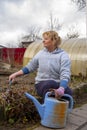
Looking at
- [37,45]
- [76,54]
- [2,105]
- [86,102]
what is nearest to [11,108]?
[2,105]

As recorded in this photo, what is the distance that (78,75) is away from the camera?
9703 millimetres

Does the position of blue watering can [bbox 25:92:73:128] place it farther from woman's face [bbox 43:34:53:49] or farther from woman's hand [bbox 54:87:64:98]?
woman's face [bbox 43:34:53:49]

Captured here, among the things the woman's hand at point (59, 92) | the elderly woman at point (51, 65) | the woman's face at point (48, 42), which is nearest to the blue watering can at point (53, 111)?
the woman's hand at point (59, 92)

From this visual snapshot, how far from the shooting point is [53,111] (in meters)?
3.89

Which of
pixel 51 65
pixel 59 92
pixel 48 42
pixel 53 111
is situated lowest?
pixel 53 111

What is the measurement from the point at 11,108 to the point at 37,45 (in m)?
8.74

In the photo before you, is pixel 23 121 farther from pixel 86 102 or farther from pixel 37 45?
pixel 37 45

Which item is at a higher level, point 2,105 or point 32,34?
point 32,34

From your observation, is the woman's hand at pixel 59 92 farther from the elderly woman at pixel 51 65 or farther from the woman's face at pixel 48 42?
the woman's face at pixel 48 42

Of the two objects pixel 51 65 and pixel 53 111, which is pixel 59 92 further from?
pixel 51 65

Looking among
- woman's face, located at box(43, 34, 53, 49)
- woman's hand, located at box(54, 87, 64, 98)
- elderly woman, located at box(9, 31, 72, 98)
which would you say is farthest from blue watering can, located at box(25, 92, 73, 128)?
woman's face, located at box(43, 34, 53, 49)

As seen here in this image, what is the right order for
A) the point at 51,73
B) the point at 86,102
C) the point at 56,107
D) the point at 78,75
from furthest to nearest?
the point at 78,75
the point at 86,102
the point at 51,73
the point at 56,107

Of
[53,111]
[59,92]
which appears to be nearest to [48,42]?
[59,92]

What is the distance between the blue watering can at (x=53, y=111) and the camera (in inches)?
152
